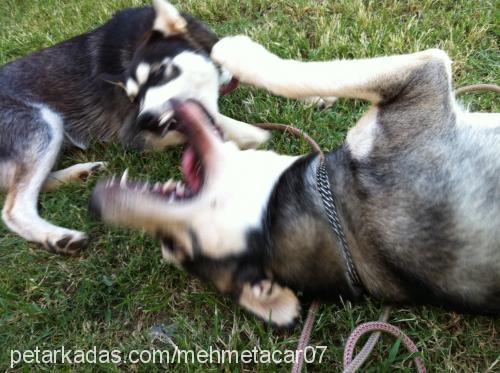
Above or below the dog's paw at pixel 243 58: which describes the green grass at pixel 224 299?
below

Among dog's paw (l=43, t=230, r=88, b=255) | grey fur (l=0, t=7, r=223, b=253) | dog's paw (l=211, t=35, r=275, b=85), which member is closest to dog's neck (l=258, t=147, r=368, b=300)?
dog's paw (l=211, t=35, r=275, b=85)

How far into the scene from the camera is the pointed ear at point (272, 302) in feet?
6.89

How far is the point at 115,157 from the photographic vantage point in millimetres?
3510

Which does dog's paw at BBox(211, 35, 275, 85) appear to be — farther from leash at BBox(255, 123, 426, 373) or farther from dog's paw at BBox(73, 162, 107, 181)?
dog's paw at BBox(73, 162, 107, 181)

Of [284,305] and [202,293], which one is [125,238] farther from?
[284,305]

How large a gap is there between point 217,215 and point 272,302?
501mm

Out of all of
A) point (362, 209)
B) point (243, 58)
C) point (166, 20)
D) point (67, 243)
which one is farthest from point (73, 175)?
point (362, 209)

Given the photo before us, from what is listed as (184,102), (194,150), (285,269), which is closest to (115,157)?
(184,102)

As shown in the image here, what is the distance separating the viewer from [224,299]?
2.50 metres

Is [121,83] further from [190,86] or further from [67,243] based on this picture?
[67,243]

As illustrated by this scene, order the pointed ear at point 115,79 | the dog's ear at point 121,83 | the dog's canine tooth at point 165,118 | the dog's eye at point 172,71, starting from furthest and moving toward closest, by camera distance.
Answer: the pointed ear at point 115,79
the dog's ear at point 121,83
the dog's eye at point 172,71
the dog's canine tooth at point 165,118

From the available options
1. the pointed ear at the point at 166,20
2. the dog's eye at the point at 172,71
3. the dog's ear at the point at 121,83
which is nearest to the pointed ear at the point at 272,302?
the dog's eye at the point at 172,71

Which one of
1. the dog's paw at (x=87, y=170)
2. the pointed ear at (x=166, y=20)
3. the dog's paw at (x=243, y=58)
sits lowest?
the dog's paw at (x=87, y=170)

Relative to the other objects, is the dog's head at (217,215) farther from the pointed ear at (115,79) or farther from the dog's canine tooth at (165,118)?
the pointed ear at (115,79)
